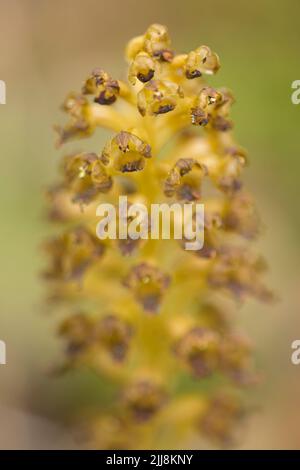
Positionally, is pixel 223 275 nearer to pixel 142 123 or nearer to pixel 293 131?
pixel 142 123

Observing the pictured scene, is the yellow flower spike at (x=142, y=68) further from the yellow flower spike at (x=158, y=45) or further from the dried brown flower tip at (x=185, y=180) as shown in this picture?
the dried brown flower tip at (x=185, y=180)

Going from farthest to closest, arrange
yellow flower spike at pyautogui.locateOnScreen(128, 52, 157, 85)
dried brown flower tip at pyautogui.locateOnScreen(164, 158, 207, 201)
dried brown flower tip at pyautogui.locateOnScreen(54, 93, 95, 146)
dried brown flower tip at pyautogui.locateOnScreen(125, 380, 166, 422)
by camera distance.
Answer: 1. dried brown flower tip at pyautogui.locateOnScreen(125, 380, 166, 422)
2. dried brown flower tip at pyautogui.locateOnScreen(54, 93, 95, 146)
3. dried brown flower tip at pyautogui.locateOnScreen(164, 158, 207, 201)
4. yellow flower spike at pyautogui.locateOnScreen(128, 52, 157, 85)

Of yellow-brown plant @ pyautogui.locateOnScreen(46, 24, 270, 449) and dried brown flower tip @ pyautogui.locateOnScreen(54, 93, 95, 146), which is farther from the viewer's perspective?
dried brown flower tip @ pyautogui.locateOnScreen(54, 93, 95, 146)

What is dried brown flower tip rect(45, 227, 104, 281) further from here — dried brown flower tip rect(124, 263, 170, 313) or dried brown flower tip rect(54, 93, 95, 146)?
dried brown flower tip rect(54, 93, 95, 146)

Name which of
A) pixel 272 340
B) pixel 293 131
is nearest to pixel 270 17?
pixel 293 131

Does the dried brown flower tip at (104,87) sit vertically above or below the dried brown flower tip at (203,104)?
above

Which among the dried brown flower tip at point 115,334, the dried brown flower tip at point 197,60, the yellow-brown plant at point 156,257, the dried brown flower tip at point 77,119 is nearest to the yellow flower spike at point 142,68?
the yellow-brown plant at point 156,257

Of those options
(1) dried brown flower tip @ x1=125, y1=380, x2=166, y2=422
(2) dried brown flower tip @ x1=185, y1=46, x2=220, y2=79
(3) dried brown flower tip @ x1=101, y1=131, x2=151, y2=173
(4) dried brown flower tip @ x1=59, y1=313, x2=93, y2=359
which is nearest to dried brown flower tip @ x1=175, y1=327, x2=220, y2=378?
(1) dried brown flower tip @ x1=125, y1=380, x2=166, y2=422
